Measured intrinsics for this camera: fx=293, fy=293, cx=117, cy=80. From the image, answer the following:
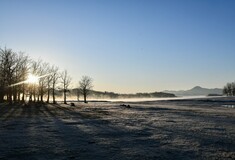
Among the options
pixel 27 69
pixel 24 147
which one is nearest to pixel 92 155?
pixel 24 147

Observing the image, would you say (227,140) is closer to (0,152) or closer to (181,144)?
(181,144)

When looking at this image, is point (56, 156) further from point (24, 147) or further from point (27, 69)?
point (27, 69)

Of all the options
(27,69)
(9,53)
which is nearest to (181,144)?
(9,53)

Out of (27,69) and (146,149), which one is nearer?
(146,149)

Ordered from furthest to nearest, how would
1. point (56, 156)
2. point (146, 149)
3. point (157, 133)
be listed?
1. point (157, 133)
2. point (146, 149)
3. point (56, 156)

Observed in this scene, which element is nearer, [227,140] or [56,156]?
[56,156]

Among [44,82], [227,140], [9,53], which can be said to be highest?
[9,53]

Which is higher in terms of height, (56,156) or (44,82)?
(44,82)

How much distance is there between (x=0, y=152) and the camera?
1360 cm

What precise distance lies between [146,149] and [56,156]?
4.41m

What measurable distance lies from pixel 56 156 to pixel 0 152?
2832mm

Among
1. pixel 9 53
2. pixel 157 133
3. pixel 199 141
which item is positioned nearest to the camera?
pixel 199 141

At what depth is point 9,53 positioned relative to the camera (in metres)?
61.3

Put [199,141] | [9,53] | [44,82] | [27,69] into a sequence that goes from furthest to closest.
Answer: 1. [44,82]
2. [27,69]
3. [9,53]
4. [199,141]
